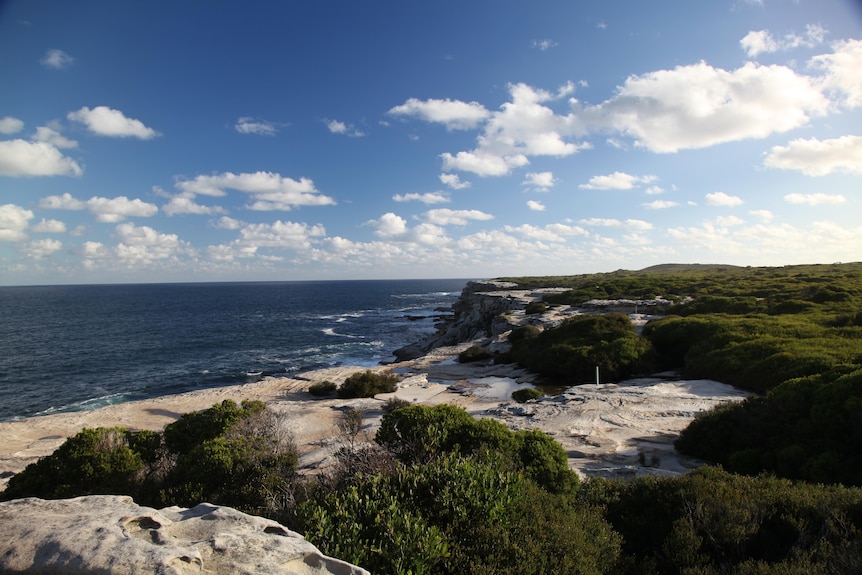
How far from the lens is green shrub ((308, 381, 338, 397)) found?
23.7 meters

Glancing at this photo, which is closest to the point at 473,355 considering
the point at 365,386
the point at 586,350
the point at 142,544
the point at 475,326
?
the point at 586,350

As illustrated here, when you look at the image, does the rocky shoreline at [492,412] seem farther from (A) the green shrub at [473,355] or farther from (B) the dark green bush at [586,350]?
(B) the dark green bush at [586,350]

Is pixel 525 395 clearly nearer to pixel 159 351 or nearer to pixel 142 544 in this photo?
pixel 142 544

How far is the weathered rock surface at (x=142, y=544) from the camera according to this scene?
372 centimetres

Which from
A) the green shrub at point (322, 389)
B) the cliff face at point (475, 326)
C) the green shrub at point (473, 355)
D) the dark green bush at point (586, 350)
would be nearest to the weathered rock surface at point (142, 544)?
the green shrub at point (322, 389)

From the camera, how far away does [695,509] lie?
6691 millimetres

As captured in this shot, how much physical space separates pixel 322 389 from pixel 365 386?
10.0 feet

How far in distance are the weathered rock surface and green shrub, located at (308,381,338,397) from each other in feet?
62.2

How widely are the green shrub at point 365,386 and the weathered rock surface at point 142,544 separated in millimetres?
17285

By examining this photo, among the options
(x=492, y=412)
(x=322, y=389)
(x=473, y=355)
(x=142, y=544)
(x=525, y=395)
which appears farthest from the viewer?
(x=473, y=355)

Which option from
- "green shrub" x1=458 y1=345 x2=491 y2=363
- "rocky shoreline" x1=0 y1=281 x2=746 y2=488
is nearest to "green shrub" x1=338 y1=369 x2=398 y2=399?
"rocky shoreline" x1=0 y1=281 x2=746 y2=488

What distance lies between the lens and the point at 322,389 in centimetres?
2373

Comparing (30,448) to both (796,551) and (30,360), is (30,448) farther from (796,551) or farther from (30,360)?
(30,360)

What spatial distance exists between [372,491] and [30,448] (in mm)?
17478
